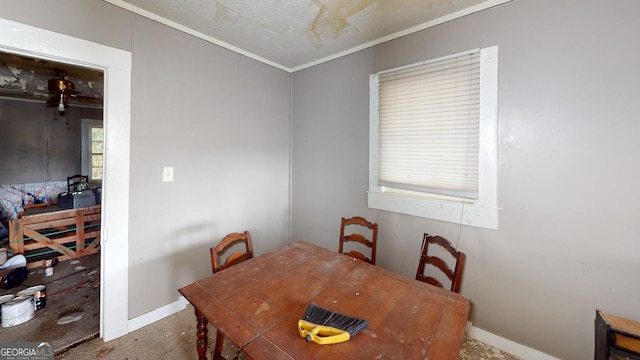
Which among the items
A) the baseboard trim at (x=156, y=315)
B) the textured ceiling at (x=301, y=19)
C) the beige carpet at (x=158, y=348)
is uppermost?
the textured ceiling at (x=301, y=19)

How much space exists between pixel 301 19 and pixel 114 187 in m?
1.94

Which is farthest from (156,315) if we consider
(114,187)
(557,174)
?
(557,174)

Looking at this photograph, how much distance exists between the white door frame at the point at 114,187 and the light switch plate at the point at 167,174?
0.26m

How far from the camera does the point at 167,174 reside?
204cm

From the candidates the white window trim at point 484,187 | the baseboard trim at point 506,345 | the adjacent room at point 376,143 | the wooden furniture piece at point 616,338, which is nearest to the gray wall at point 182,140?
the adjacent room at point 376,143

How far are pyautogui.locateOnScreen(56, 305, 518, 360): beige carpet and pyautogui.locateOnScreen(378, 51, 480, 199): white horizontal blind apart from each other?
1.13m

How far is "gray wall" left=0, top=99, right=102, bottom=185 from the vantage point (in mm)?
4141

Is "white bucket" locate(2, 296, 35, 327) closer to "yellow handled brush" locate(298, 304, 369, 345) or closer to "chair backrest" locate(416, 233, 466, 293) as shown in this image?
"yellow handled brush" locate(298, 304, 369, 345)

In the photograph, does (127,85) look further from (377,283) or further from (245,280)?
(377,283)

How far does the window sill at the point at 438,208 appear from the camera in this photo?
1739 millimetres

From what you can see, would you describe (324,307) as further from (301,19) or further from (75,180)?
(75,180)

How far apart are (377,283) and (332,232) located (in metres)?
1.35

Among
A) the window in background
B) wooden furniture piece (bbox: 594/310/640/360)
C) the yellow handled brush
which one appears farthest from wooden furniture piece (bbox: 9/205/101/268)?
wooden furniture piece (bbox: 594/310/640/360)

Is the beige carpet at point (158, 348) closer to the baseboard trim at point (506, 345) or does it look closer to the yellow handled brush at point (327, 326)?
the baseboard trim at point (506, 345)
